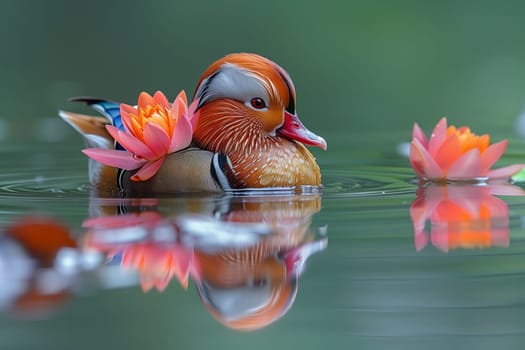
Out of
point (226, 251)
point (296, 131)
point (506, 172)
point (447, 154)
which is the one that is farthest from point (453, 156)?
point (226, 251)

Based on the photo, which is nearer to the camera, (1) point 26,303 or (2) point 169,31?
(1) point 26,303

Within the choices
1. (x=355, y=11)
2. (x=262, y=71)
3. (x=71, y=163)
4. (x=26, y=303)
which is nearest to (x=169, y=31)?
(x=355, y=11)

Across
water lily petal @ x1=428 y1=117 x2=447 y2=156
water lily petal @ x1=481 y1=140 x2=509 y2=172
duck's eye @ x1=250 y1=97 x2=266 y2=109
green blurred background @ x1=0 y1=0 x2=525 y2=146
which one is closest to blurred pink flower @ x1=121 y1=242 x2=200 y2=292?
duck's eye @ x1=250 y1=97 x2=266 y2=109

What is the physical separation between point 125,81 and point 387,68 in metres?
2.37

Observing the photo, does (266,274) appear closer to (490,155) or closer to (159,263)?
(159,263)

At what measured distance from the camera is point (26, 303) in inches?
96.7

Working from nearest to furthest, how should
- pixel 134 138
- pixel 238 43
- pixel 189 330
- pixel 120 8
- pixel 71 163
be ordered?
pixel 189 330 → pixel 134 138 → pixel 71 163 → pixel 238 43 → pixel 120 8

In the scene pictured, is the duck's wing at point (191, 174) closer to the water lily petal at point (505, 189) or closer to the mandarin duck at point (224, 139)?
the mandarin duck at point (224, 139)

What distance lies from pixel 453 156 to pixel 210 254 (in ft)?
6.20

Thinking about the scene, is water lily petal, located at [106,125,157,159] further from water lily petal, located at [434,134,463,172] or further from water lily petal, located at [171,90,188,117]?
water lily petal, located at [434,134,463,172]

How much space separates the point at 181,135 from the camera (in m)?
4.09

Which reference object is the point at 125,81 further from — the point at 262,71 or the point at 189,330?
the point at 189,330

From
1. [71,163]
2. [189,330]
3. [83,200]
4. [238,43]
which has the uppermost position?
[238,43]

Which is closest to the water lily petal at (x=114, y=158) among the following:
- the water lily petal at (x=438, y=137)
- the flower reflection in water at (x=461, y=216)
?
the flower reflection in water at (x=461, y=216)
